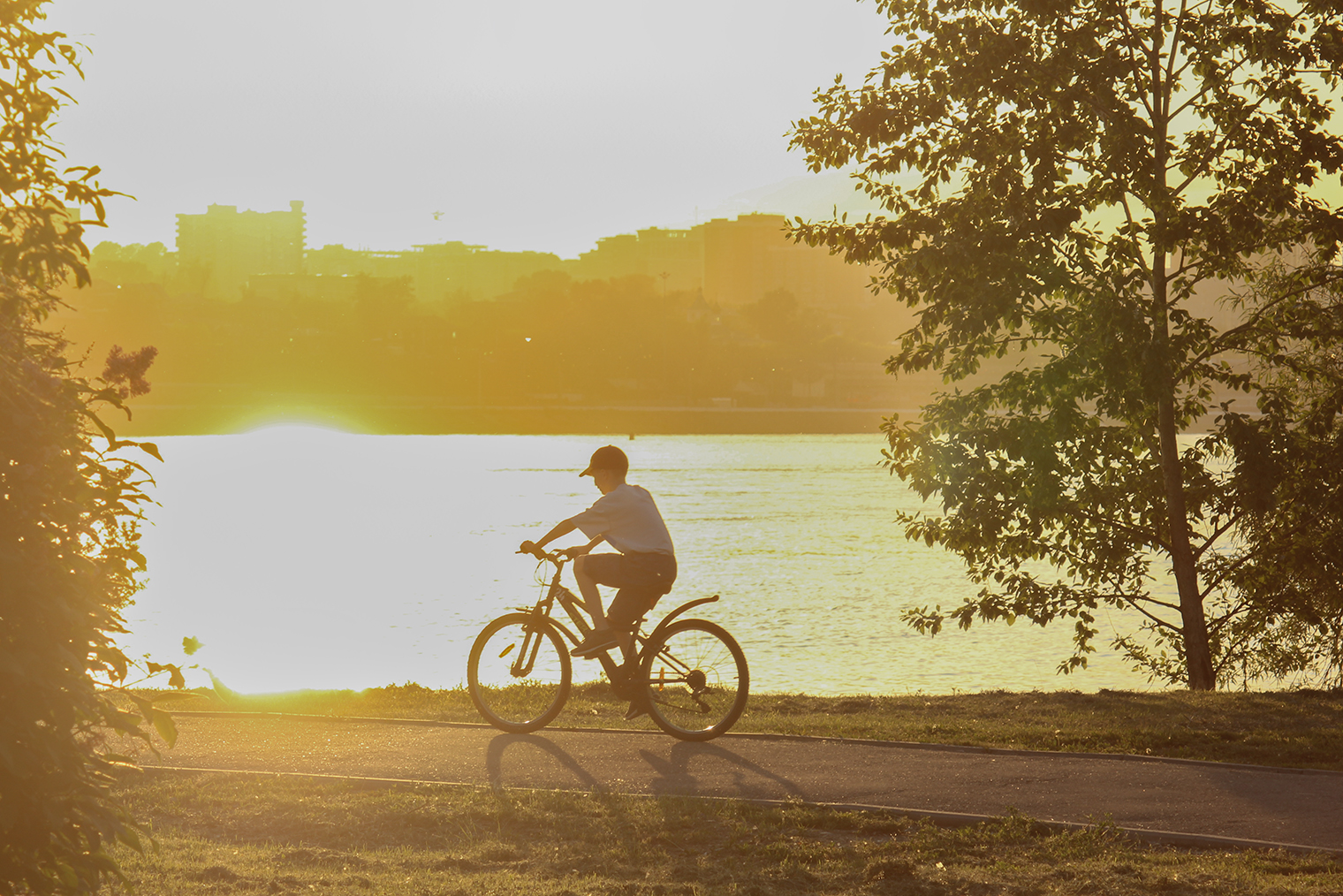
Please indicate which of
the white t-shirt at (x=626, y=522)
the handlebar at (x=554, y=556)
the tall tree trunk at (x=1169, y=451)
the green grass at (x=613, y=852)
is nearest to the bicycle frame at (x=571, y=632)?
the handlebar at (x=554, y=556)

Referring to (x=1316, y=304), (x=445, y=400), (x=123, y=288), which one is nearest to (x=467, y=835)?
(x=1316, y=304)

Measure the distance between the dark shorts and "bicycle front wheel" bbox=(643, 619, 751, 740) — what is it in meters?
0.29

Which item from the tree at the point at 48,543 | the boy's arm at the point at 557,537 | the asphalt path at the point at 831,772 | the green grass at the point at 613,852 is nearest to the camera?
the tree at the point at 48,543

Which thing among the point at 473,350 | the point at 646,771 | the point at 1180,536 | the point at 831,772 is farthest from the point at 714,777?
the point at 473,350

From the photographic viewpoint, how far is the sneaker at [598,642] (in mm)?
8156

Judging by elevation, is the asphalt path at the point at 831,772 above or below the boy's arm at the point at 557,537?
below

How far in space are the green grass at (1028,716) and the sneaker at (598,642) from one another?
78cm

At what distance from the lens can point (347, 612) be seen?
2862cm

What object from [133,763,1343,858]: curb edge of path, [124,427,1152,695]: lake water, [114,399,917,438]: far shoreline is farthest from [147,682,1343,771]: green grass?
[114,399,917,438]: far shoreline

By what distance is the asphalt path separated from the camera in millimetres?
6277

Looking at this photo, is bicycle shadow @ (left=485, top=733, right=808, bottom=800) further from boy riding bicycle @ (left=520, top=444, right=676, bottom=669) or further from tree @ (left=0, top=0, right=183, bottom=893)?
tree @ (left=0, top=0, right=183, bottom=893)

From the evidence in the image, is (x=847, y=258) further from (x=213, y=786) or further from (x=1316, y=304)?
(x=213, y=786)

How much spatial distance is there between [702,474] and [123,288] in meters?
114

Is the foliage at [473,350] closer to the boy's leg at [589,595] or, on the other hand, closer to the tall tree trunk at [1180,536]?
the tall tree trunk at [1180,536]
